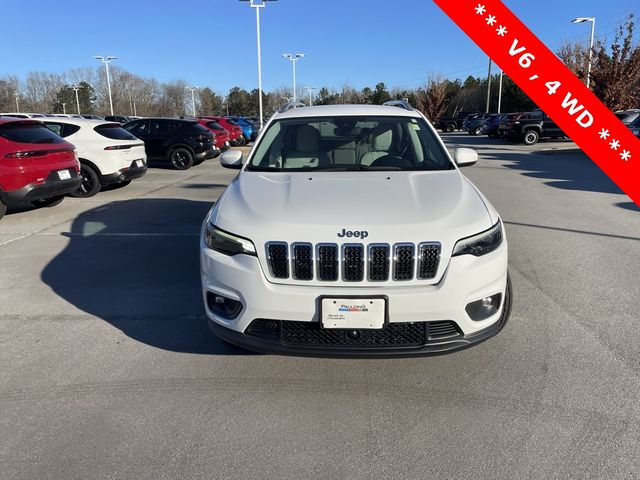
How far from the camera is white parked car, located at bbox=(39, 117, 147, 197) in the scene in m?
10.3

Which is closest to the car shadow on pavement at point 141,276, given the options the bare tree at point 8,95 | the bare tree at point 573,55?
the bare tree at point 573,55

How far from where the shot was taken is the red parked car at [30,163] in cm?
745

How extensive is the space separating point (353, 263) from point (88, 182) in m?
9.46

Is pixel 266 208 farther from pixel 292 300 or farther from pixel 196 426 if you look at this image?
pixel 196 426

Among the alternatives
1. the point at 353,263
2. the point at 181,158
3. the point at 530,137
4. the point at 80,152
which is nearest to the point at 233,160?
the point at 353,263

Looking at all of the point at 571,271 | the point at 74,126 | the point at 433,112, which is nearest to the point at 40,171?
the point at 74,126

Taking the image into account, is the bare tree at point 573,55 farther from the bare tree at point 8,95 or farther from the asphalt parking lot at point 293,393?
the bare tree at point 8,95

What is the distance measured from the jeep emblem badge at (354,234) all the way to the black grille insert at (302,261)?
197 millimetres

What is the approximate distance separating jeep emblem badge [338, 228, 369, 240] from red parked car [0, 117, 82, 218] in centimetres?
682

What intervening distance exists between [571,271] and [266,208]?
12.6ft

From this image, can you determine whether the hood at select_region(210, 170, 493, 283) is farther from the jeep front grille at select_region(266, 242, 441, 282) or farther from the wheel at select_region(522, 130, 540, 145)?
the wheel at select_region(522, 130, 540, 145)

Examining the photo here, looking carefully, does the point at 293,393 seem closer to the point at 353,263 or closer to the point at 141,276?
the point at 353,263

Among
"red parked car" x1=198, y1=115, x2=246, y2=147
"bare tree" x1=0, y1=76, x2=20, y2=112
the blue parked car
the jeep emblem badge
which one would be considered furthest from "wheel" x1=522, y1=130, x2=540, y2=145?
"bare tree" x1=0, y1=76, x2=20, y2=112

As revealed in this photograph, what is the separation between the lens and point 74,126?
1043 centimetres
